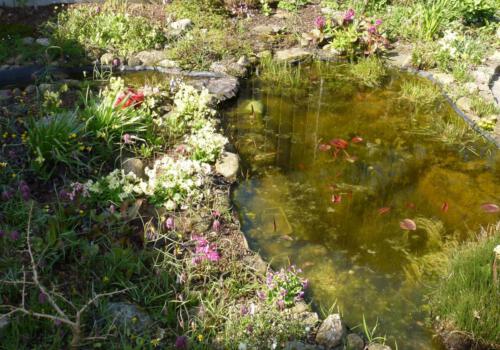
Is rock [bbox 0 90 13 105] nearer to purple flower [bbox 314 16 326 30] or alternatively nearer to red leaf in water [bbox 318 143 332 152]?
red leaf in water [bbox 318 143 332 152]

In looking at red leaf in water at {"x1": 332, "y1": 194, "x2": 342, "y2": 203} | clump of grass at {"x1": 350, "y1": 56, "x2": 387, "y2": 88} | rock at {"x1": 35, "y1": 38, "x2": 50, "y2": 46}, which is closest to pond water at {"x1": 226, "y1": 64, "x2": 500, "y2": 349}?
red leaf in water at {"x1": 332, "y1": 194, "x2": 342, "y2": 203}

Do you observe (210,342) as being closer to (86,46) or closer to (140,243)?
(140,243)

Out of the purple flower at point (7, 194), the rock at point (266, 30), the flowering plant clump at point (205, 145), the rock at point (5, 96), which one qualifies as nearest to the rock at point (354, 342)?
the flowering plant clump at point (205, 145)

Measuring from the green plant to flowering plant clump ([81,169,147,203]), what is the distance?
0.31 meters

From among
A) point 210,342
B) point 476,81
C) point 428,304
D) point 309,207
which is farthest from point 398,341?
point 476,81

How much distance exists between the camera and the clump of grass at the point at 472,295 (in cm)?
324

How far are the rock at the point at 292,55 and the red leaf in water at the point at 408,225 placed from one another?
3.65m

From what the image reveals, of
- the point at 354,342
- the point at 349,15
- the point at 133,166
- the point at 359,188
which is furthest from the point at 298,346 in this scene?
the point at 349,15

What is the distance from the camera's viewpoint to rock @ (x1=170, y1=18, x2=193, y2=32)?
25.5ft

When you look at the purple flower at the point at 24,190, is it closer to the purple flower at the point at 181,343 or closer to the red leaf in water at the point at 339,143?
the purple flower at the point at 181,343

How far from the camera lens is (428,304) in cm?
367

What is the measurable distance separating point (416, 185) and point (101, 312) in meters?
3.14

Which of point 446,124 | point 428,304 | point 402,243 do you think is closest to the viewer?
point 428,304

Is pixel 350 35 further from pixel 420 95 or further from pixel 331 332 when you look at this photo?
pixel 331 332
